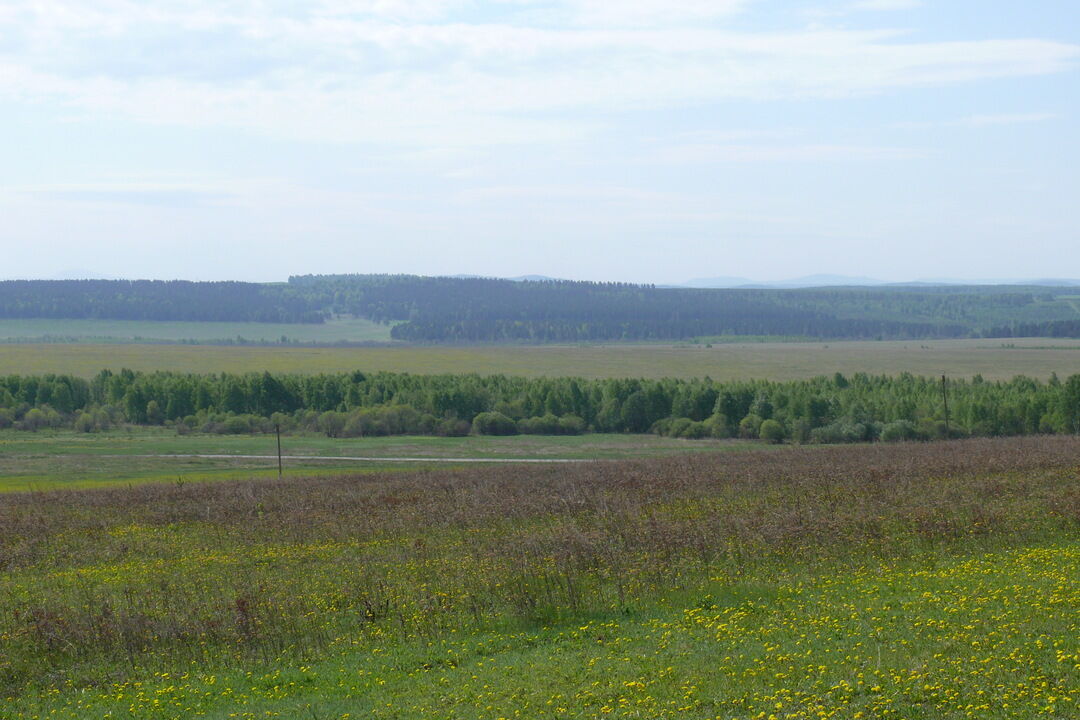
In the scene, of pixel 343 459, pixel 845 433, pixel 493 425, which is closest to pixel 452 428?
pixel 493 425

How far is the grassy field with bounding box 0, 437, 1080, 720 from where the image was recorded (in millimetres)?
11539

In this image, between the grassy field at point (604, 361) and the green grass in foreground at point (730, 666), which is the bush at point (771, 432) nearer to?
the green grass in foreground at point (730, 666)

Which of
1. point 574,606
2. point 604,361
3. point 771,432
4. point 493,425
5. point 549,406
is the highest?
point 574,606

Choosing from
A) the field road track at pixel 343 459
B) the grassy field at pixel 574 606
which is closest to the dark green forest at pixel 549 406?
the field road track at pixel 343 459

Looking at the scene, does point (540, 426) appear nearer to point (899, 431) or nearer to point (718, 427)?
point (718, 427)

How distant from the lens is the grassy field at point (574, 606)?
11.5 metres

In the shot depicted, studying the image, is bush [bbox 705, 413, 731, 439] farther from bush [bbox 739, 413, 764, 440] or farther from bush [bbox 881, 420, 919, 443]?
bush [bbox 881, 420, 919, 443]

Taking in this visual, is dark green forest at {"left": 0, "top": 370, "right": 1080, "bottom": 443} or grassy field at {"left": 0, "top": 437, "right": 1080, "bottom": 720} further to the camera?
dark green forest at {"left": 0, "top": 370, "right": 1080, "bottom": 443}

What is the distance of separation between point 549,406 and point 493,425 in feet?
17.8

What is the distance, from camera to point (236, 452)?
6325cm

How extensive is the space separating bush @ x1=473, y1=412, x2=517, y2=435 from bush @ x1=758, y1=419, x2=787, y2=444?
58.4ft

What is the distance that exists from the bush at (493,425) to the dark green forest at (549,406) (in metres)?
0.07

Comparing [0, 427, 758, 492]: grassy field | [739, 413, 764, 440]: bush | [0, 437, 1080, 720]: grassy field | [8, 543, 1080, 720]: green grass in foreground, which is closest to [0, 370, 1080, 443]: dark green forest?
[739, 413, 764, 440]: bush

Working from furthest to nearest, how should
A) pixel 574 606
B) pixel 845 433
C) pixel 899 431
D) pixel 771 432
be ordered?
pixel 771 432
pixel 845 433
pixel 899 431
pixel 574 606
